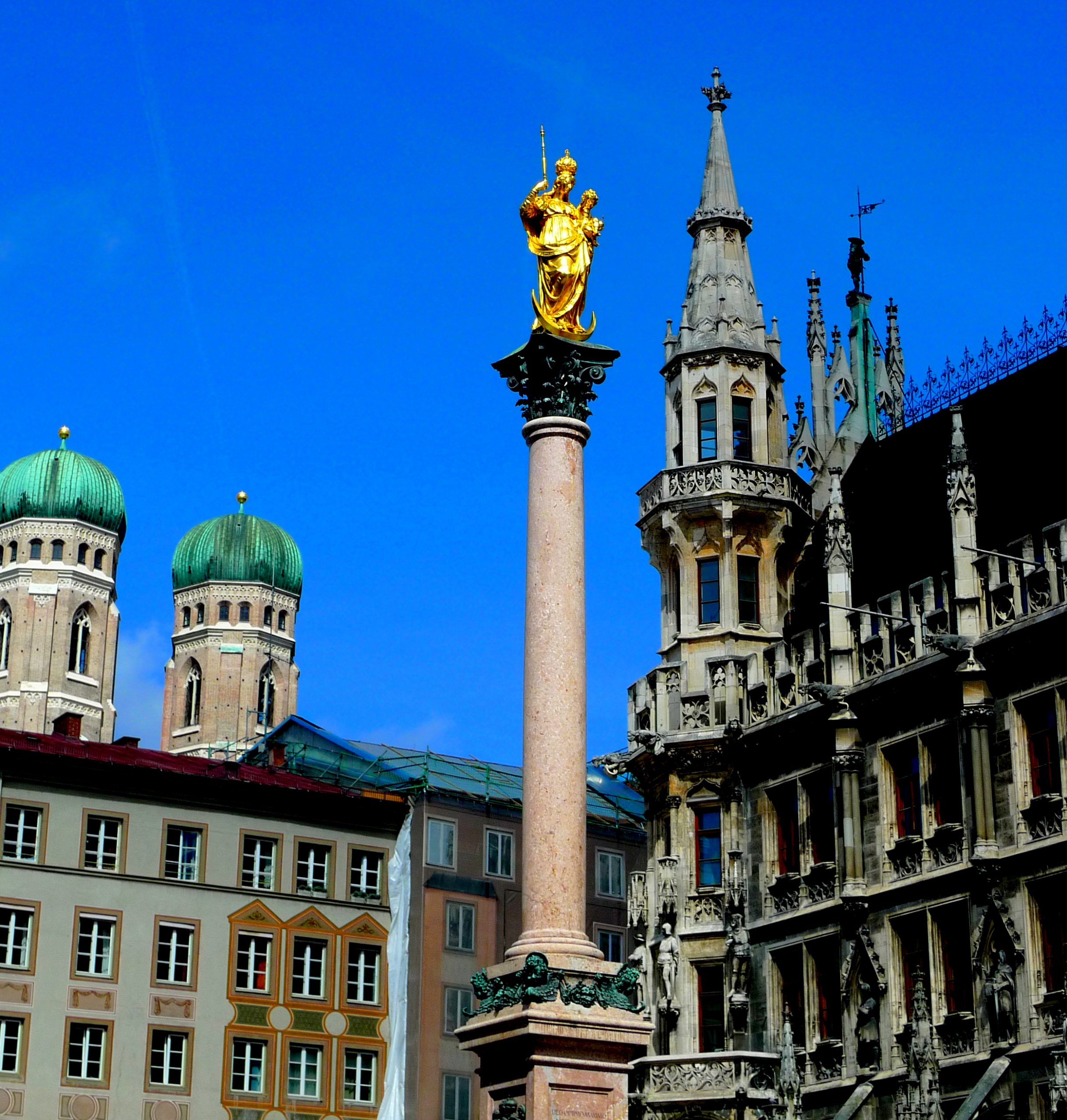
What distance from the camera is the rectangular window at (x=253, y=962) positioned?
7056cm

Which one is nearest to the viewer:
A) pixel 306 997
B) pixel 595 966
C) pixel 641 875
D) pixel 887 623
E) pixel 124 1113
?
pixel 595 966

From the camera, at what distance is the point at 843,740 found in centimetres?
4722

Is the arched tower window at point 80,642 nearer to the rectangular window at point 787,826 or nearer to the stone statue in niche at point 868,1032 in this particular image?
the rectangular window at point 787,826

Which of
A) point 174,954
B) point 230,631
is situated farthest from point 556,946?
point 230,631

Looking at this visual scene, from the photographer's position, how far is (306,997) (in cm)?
7156

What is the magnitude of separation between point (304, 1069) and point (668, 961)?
980 inches

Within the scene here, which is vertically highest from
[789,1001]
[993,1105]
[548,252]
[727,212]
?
[727,212]

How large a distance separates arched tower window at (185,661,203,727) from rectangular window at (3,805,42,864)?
120566 mm

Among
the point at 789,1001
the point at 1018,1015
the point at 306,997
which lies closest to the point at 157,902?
the point at 306,997

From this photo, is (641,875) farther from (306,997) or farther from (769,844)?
(306,997)

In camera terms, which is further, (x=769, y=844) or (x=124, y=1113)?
(x=124, y=1113)

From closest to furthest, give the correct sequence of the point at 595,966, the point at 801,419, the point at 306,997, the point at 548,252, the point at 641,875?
the point at 595,966 → the point at 548,252 → the point at 641,875 → the point at 801,419 → the point at 306,997

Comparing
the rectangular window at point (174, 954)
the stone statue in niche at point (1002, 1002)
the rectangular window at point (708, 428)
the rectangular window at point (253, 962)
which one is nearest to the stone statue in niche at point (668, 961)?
the stone statue in niche at point (1002, 1002)

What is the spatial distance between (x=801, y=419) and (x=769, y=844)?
13255 millimetres
